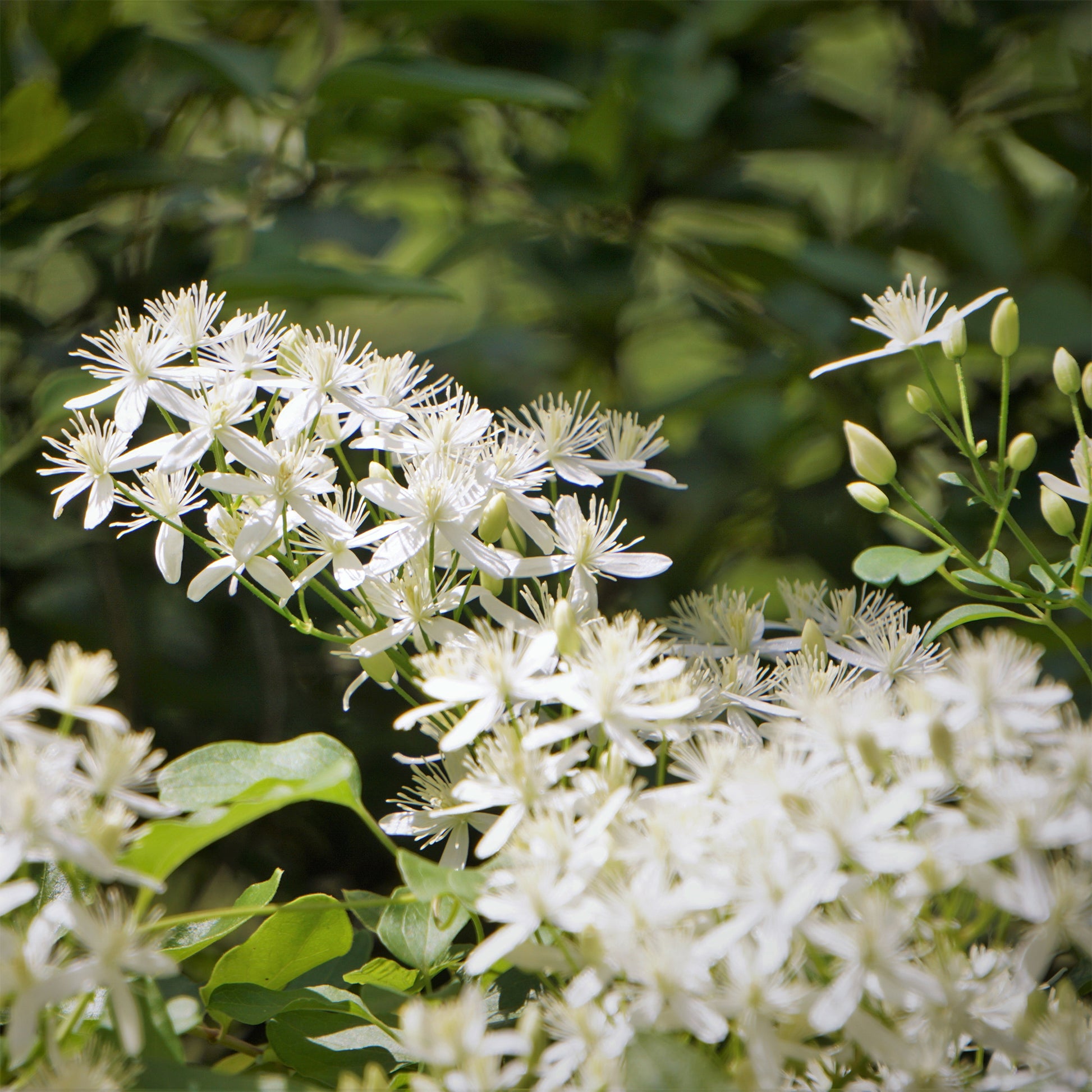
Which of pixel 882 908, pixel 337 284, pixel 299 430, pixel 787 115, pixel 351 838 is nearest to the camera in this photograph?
pixel 882 908

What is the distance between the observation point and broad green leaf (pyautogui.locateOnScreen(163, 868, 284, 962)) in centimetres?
35

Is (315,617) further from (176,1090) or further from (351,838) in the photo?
(176,1090)

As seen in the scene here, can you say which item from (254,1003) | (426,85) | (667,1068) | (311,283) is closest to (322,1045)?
(254,1003)

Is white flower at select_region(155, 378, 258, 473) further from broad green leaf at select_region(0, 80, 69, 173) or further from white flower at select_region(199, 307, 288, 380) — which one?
broad green leaf at select_region(0, 80, 69, 173)

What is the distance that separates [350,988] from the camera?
419 millimetres

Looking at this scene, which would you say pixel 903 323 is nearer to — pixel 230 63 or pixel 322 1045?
pixel 322 1045

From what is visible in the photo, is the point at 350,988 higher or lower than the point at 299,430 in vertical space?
lower

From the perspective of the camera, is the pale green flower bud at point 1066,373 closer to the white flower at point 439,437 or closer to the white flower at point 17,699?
the white flower at point 439,437

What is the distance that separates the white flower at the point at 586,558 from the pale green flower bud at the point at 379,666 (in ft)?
0.18

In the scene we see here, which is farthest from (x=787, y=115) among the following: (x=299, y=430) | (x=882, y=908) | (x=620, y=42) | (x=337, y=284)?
(x=882, y=908)

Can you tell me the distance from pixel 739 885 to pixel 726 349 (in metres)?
0.98

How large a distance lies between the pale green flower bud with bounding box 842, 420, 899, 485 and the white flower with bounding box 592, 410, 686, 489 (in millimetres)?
71

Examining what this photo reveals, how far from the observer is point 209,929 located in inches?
14.8

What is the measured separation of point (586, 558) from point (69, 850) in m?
0.22
